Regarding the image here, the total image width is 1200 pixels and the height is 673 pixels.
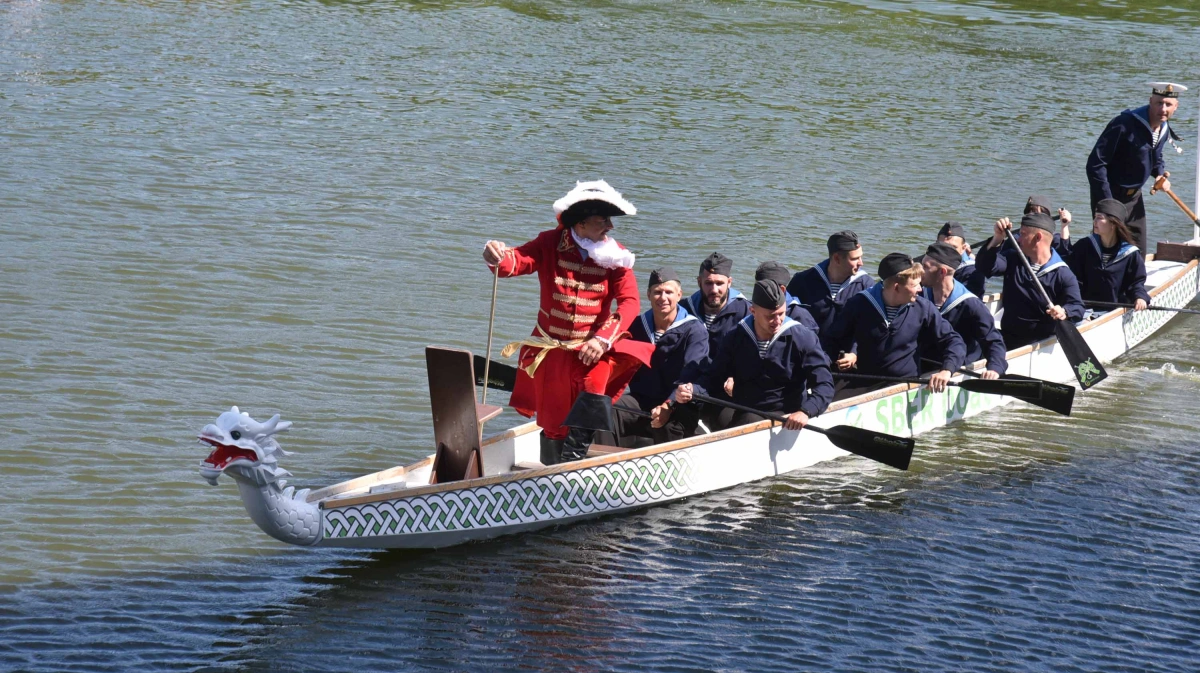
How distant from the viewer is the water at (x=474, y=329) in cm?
773

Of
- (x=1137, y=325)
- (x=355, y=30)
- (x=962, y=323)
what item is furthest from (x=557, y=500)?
(x=355, y=30)

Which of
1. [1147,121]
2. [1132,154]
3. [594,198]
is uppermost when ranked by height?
[1147,121]

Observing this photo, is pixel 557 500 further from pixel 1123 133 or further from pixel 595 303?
pixel 1123 133

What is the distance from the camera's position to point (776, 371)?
31.3 ft

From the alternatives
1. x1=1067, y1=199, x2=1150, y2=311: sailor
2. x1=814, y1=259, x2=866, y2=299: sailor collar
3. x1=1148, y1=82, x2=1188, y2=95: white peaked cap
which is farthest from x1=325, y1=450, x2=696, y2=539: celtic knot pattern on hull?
x1=1148, y1=82, x2=1188, y2=95: white peaked cap

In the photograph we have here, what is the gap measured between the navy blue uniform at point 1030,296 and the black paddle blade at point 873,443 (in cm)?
290

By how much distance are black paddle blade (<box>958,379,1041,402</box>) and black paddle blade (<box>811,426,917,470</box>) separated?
1.06 metres

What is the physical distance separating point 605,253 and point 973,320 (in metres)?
3.78

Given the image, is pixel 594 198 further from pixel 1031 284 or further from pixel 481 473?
pixel 1031 284

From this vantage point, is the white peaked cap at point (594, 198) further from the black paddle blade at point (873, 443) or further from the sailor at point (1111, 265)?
the sailor at point (1111, 265)

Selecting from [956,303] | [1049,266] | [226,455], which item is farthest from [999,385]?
[226,455]

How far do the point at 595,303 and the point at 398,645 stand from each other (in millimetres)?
2317

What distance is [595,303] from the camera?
8492mm

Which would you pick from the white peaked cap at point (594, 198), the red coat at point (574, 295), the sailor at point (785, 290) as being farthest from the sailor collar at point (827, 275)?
the white peaked cap at point (594, 198)
